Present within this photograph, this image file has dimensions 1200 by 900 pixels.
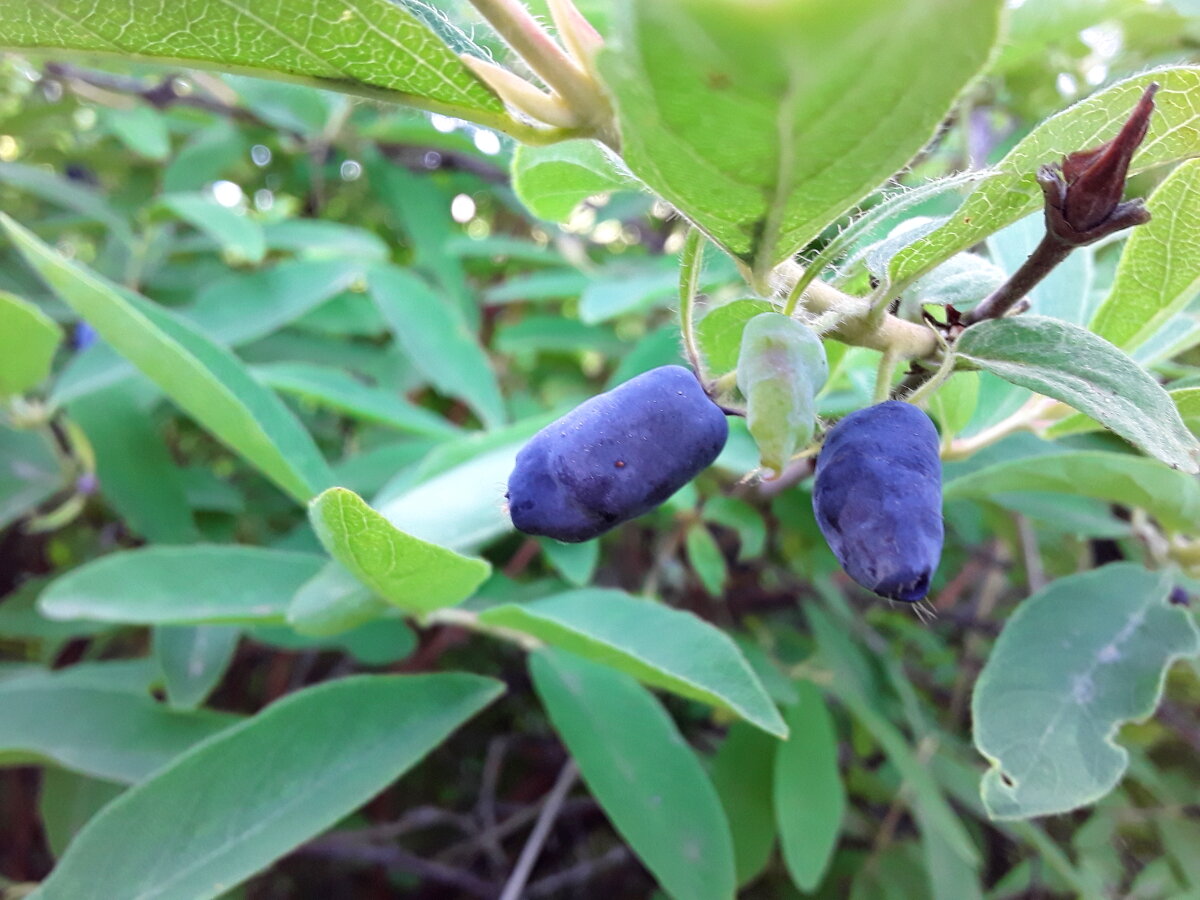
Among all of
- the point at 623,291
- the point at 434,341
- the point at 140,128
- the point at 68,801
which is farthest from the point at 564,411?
the point at 140,128

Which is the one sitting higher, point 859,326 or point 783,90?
point 783,90

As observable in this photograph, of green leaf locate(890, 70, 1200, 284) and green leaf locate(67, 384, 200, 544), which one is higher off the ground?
green leaf locate(890, 70, 1200, 284)

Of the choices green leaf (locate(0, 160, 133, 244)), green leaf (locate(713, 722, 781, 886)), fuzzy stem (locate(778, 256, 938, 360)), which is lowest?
green leaf (locate(713, 722, 781, 886))

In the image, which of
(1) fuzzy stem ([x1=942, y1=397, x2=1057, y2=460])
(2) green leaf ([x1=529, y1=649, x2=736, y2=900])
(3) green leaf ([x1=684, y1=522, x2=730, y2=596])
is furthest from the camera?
(3) green leaf ([x1=684, y1=522, x2=730, y2=596])

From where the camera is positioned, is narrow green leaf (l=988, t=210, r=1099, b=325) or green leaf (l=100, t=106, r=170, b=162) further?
green leaf (l=100, t=106, r=170, b=162)

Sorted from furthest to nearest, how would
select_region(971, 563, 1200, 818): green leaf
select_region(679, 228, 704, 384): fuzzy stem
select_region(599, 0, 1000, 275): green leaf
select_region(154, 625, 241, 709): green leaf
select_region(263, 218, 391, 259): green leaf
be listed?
select_region(263, 218, 391, 259): green leaf
select_region(154, 625, 241, 709): green leaf
select_region(971, 563, 1200, 818): green leaf
select_region(679, 228, 704, 384): fuzzy stem
select_region(599, 0, 1000, 275): green leaf

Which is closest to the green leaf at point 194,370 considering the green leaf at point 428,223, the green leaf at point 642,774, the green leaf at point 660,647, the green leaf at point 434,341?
the green leaf at point 660,647

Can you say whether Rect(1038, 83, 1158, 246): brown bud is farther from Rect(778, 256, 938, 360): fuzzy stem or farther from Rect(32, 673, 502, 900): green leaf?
Rect(32, 673, 502, 900): green leaf

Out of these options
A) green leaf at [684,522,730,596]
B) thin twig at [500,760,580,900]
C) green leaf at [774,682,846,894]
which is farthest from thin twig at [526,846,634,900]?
green leaf at [684,522,730,596]

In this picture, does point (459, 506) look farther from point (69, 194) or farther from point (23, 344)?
point (69, 194)
